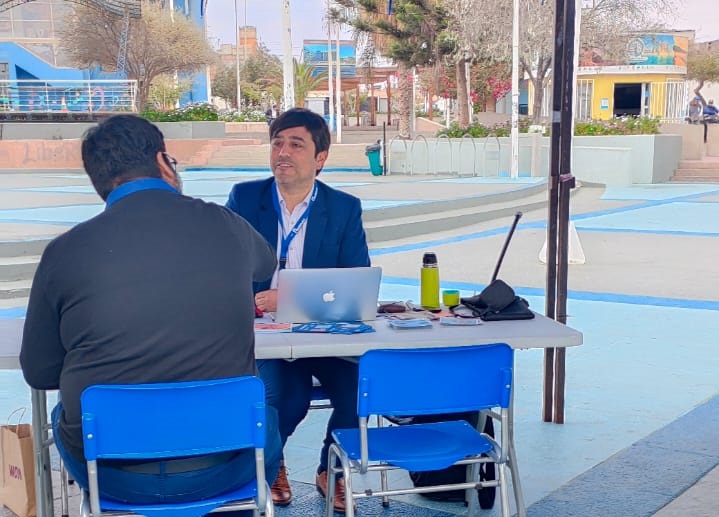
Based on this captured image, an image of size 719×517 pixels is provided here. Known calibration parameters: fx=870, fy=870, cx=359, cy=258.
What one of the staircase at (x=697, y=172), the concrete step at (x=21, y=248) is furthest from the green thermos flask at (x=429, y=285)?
the staircase at (x=697, y=172)

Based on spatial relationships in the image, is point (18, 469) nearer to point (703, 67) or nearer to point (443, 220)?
point (443, 220)

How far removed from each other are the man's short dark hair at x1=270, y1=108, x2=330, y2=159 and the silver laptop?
2.82 ft

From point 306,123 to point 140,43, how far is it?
35837 millimetres

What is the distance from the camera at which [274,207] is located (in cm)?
364

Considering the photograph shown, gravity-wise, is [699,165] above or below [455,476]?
above

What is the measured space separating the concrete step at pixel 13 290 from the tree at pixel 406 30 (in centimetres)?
2149

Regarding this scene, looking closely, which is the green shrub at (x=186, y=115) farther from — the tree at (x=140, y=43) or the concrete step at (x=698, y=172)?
the concrete step at (x=698, y=172)

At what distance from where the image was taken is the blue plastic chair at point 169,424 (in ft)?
7.07

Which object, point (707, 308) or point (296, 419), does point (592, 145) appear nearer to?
point (707, 308)

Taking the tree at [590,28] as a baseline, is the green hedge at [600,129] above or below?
below

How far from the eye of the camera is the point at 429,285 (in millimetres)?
3361

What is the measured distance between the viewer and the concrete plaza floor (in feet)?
11.7

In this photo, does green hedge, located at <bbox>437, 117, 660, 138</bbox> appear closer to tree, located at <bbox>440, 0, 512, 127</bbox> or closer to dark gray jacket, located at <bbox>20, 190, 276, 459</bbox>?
tree, located at <bbox>440, 0, 512, 127</bbox>

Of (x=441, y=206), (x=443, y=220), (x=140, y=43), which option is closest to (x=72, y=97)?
(x=140, y=43)
